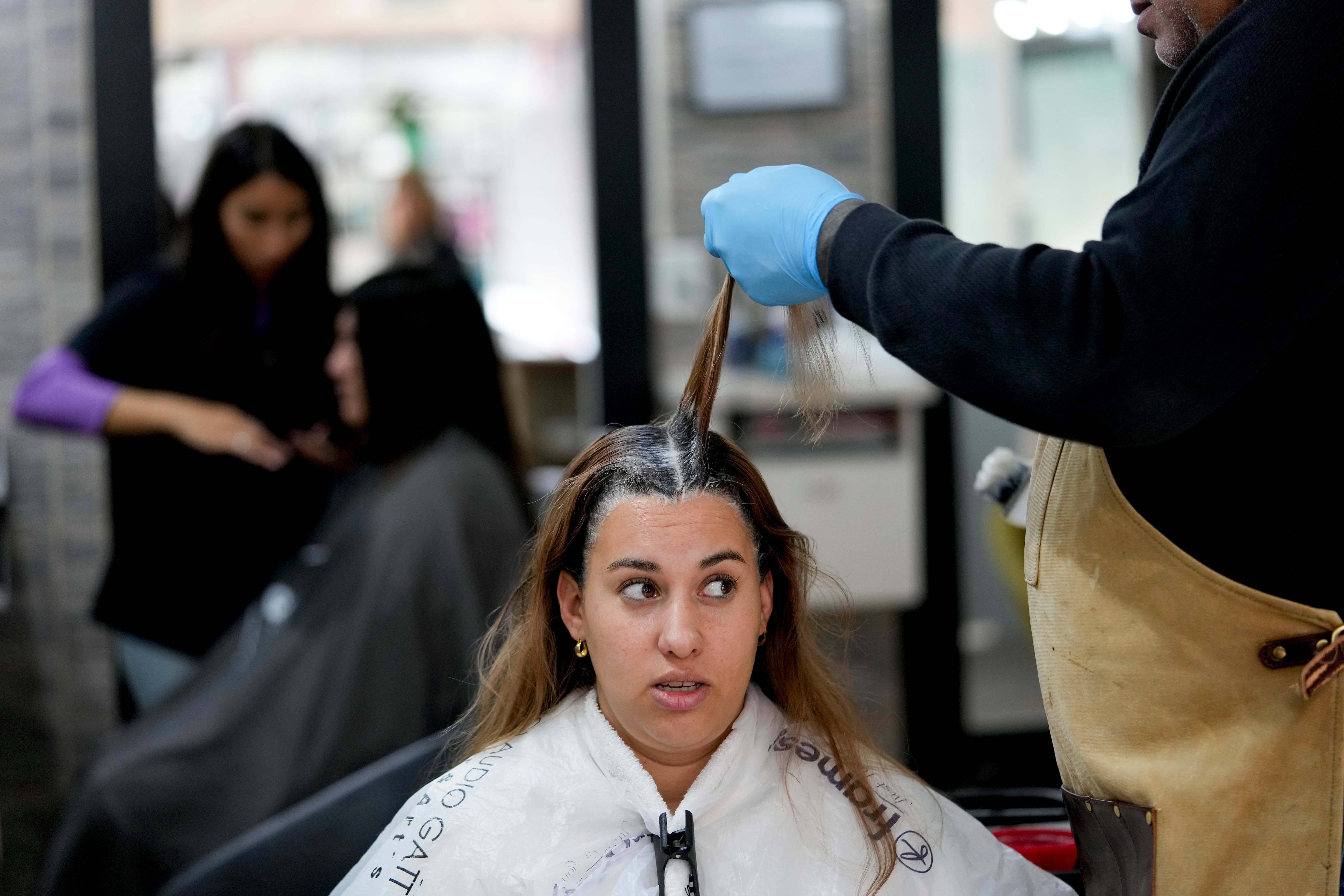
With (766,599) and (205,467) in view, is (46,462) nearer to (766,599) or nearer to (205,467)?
(205,467)

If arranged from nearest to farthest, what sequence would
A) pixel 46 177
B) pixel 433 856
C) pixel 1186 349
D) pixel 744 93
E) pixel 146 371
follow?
pixel 1186 349
pixel 433 856
pixel 146 371
pixel 46 177
pixel 744 93

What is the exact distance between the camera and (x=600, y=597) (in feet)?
4.60

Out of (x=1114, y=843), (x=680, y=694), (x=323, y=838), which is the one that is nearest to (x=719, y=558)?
(x=680, y=694)

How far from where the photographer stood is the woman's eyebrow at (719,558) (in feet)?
4.51

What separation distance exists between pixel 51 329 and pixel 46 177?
400 mm

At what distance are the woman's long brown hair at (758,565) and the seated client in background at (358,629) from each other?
1.08m

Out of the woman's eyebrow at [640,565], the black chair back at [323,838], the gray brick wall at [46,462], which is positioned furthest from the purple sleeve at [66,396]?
the woman's eyebrow at [640,565]

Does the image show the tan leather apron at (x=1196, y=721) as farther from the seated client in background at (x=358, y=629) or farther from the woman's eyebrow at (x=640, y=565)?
the seated client in background at (x=358, y=629)

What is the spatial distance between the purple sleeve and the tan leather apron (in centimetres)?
242

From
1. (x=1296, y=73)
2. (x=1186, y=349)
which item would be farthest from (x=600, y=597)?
(x=1296, y=73)

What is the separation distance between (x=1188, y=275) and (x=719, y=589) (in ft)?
2.11

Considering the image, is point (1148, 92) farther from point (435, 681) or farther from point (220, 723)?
point (220, 723)

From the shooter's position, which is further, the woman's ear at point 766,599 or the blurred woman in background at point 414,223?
the blurred woman in background at point 414,223

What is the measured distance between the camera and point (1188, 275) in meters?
0.91
